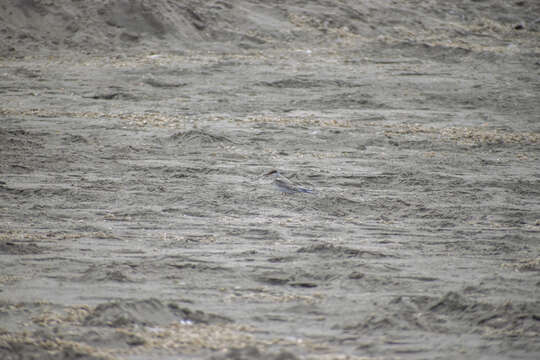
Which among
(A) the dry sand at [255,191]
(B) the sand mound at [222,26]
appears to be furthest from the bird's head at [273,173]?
(B) the sand mound at [222,26]

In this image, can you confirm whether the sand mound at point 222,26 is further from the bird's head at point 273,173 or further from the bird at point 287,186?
the bird at point 287,186

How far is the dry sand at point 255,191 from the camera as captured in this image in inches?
114

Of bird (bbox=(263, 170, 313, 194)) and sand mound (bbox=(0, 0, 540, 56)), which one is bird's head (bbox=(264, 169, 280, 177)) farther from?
sand mound (bbox=(0, 0, 540, 56))

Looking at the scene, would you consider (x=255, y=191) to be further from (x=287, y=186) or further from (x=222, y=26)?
(x=222, y=26)

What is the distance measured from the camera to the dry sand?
290 centimetres

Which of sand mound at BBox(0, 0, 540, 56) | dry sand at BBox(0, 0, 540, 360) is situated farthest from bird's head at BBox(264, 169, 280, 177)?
sand mound at BBox(0, 0, 540, 56)

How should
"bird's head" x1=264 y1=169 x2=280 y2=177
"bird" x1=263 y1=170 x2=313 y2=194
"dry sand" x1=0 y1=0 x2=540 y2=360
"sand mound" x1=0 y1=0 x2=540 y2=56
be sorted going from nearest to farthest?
"dry sand" x1=0 y1=0 x2=540 y2=360
"bird" x1=263 y1=170 x2=313 y2=194
"bird's head" x1=264 y1=169 x2=280 y2=177
"sand mound" x1=0 y1=0 x2=540 y2=56

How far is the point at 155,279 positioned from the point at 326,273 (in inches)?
35.1

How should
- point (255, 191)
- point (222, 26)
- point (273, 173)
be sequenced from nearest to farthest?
point (255, 191), point (273, 173), point (222, 26)

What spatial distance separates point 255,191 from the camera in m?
5.28

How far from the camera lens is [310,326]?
115 inches

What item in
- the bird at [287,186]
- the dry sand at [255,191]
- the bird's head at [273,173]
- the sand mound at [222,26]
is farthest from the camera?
the sand mound at [222,26]

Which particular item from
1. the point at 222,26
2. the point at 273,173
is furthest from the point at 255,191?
the point at 222,26

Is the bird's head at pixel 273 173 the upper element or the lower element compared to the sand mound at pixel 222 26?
lower
